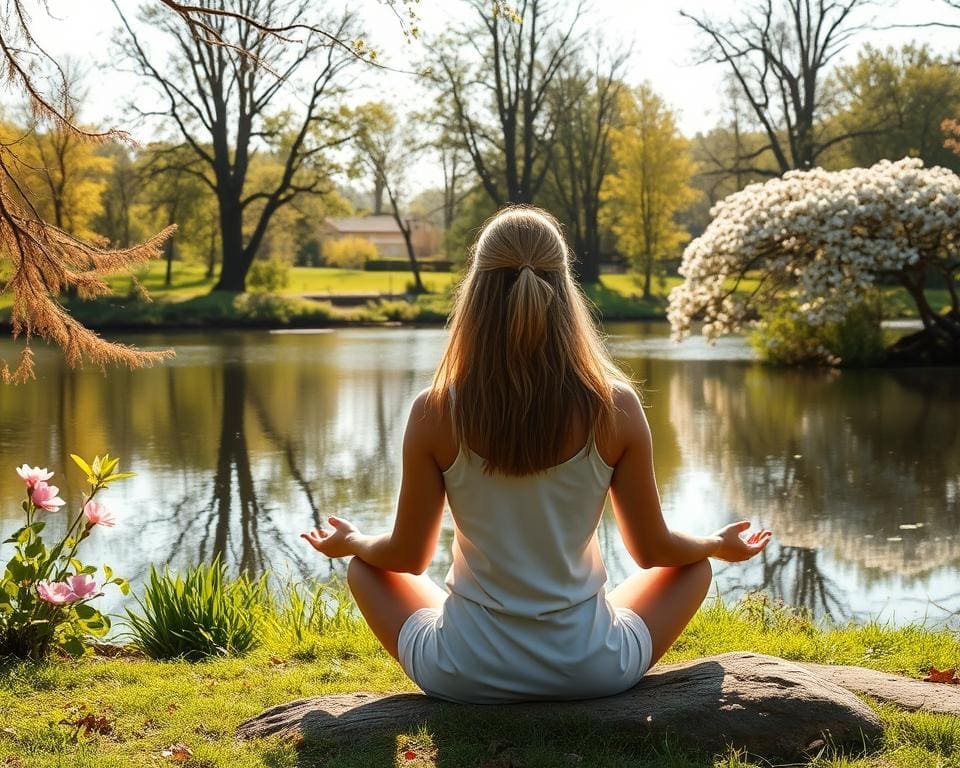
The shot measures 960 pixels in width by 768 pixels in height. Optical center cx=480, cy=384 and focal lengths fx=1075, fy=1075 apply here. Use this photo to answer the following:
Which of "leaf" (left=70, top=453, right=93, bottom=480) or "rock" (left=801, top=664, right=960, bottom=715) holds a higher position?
"leaf" (left=70, top=453, right=93, bottom=480)

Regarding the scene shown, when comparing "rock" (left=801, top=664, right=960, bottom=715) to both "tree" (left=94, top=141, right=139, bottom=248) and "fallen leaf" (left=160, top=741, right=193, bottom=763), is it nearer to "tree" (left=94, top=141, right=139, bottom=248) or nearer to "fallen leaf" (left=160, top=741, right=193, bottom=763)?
"fallen leaf" (left=160, top=741, right=193, bottom=763)

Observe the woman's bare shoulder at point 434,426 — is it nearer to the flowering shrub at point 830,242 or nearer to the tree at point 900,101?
the flowering shrub at point 830,242

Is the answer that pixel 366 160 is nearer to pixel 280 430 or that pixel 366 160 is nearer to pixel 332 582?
pixel 280 430

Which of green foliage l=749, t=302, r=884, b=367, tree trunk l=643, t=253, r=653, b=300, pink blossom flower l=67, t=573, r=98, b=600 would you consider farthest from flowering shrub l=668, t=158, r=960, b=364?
tree trunk l=643, t=253, r=653, b=300

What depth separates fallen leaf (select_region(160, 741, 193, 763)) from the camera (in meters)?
2.71

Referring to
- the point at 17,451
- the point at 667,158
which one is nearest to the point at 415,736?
the point at 17,451

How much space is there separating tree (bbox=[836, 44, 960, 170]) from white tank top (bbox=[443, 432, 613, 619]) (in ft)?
112

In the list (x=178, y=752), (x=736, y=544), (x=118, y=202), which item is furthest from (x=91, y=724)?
(x=118, y=202)

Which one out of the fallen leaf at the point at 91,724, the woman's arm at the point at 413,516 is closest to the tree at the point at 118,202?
the fallen leaf at the point at 91,724

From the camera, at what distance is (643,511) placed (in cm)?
280

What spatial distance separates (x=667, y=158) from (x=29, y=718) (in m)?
38.1

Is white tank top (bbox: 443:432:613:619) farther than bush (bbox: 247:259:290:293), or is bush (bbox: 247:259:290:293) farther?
bush (bbox: 247:259:290:293)

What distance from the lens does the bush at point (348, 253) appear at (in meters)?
51.2

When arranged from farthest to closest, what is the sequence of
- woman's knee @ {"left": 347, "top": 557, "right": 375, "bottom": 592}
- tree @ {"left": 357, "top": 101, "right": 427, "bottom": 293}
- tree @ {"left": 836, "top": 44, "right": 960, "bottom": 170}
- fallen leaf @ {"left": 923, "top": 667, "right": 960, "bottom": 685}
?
tree @ {"left": 836, "top": 44, "right": 960, "bottom": 170}
tree @ {"left": 357, "top": 101, "right": 427, "bottom": 293}
fallen leaf @ {"left": 923, "top": 667, "right": 960, "bottom": 685}
woman's knee @ {"left": 347, "top": 557, "right": 375, "bottom": 592}
